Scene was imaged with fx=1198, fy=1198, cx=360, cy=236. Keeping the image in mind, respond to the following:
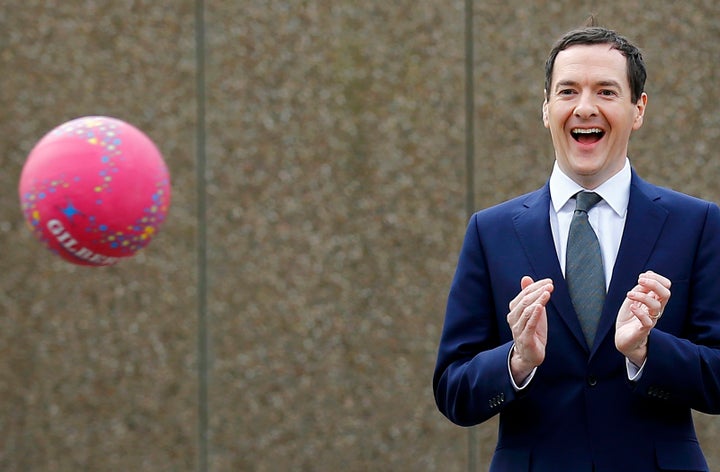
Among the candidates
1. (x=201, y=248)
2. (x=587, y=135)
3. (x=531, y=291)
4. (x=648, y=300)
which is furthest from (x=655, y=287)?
(x=201, y=248)

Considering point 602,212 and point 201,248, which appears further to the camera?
point 201,248

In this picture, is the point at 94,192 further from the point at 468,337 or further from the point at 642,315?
the point at 642,315

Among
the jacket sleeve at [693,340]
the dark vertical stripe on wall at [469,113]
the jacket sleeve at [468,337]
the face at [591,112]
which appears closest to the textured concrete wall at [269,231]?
the dark vertical stripe on wall at [469,113]

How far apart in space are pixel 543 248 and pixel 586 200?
173 millimetres

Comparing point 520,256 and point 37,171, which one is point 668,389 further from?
point 37,171

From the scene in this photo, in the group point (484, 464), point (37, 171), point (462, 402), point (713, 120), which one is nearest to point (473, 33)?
point (713, 120)

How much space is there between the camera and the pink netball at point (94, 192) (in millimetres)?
3684

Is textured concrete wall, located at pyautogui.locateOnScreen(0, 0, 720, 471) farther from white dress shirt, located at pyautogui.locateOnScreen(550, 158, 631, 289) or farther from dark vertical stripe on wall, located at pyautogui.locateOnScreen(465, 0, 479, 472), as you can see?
white dress shirt, located at pyautogui.locateOnScreen(550, 158, 631, 289)

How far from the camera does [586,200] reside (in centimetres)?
321

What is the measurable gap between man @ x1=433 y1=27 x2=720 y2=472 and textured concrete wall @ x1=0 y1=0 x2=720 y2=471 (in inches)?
126

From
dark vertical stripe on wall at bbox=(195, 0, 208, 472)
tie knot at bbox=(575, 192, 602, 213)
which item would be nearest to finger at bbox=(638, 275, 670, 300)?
tie knot at bbox=(575, 192, 602, 213)

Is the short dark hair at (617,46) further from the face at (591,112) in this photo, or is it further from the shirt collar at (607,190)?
the shirt collar at (607,190)

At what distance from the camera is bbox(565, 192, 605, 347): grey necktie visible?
311cm

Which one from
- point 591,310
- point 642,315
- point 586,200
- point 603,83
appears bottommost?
point 591,310
